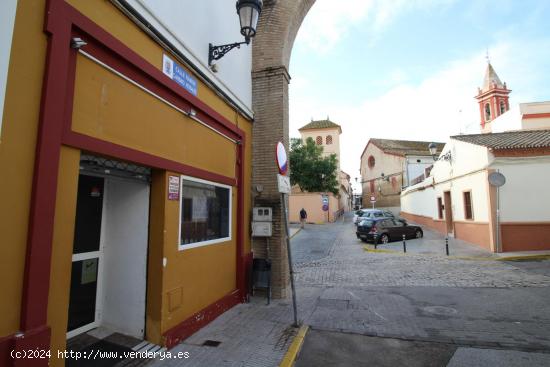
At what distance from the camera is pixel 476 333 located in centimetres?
499

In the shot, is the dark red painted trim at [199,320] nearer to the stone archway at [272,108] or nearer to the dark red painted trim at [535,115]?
the stone archway at [272,108]

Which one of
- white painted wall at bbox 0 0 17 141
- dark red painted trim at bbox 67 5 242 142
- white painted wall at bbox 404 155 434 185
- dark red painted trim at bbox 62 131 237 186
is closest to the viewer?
white painted wall at bbox 0 0 17 141

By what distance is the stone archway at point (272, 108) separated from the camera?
6.90m

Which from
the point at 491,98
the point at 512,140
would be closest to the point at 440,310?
the point at 512,140

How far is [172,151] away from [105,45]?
1.58 metres

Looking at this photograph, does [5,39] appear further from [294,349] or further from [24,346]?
[294,349]

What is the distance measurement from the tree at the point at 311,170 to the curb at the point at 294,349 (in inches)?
1116

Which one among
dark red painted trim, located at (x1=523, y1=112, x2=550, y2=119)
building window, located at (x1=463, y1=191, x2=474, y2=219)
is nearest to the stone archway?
building window, located at (x1=463, y1=191, x2=474, y2=219)

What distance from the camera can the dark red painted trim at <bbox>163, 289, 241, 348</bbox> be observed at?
13.9ft

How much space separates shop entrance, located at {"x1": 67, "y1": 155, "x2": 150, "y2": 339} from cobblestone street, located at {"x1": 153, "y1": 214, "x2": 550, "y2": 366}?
99 centimetres

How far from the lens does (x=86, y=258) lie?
4.10 m


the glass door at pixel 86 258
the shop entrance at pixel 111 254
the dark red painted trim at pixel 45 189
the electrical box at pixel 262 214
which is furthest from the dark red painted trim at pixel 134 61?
the electrical box at pixel 262 214

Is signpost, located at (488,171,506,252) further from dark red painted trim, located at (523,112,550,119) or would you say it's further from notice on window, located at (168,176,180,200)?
dark red painted trim, located at (523,112,550,119)

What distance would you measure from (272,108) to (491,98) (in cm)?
4384
